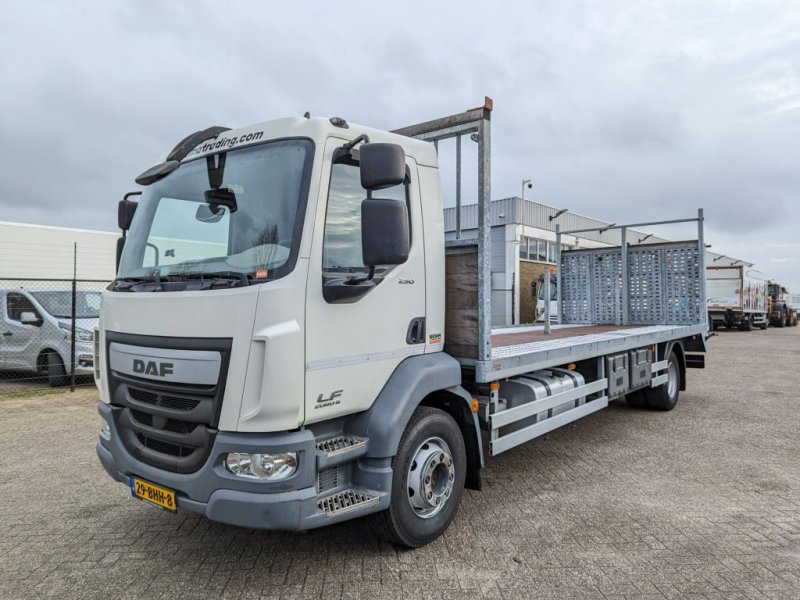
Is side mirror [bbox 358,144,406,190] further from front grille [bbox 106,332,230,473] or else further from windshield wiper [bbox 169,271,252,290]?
front grille [bbox 106,332,230,473]

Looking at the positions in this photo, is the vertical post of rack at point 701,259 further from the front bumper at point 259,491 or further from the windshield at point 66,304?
the windshield at point 66,304

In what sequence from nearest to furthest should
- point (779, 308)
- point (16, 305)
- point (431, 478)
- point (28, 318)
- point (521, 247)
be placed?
point (431, 478), point (28, 318), point (16, 305), point (521, 247), point (779, 308)

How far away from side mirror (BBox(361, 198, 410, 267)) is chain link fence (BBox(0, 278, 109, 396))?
8.01 meters

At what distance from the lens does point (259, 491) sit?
2.61m

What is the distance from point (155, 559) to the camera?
3.28m

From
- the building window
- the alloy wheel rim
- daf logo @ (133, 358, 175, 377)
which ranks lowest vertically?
the alloy wheel rim

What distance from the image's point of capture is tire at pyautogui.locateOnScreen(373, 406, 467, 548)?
3138 millimetres

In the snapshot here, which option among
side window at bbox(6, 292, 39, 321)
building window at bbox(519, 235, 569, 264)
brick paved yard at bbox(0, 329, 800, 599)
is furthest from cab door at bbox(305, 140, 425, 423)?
building window at bbox(519, 235, 569, 264)

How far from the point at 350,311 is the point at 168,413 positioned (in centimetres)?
113

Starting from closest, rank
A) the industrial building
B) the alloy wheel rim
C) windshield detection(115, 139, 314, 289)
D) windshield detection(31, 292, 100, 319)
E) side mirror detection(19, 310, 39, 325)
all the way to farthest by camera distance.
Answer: windshield detection(115, 139, 314, 289) < the alloy wheel rim < side mirror detection(19, 310, 39, 325) < windshield detection(31, 292, 100, 319) < the industrial building

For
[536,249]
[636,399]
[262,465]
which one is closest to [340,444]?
[262,465]

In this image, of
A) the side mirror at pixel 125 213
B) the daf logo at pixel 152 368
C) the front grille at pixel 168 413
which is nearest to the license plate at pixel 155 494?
the front grille at pixel 168 413

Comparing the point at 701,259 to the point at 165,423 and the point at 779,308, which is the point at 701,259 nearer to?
the point at 165,423

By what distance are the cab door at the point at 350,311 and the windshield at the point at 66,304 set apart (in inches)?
317
